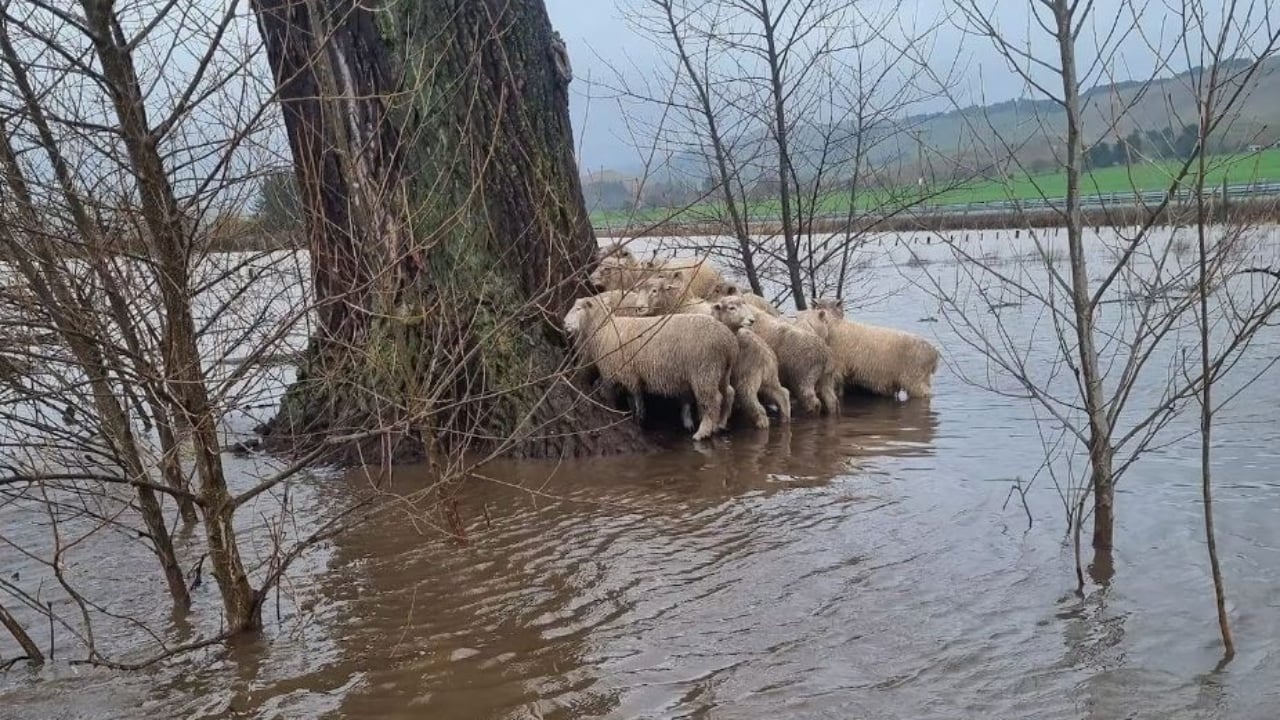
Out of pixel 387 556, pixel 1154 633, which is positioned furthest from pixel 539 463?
pixel 1154 633

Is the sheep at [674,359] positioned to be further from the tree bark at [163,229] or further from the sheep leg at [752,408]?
the tree bark at [163,229]

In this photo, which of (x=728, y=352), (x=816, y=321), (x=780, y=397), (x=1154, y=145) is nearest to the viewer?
(x=1154, y=145)

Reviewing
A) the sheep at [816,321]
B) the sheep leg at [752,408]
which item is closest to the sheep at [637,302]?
the sheep leg at [752,408]

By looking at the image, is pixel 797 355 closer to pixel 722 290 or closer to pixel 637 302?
pixel 722 290

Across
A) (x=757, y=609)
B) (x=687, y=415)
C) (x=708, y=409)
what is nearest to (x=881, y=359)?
(x=687, y=415)

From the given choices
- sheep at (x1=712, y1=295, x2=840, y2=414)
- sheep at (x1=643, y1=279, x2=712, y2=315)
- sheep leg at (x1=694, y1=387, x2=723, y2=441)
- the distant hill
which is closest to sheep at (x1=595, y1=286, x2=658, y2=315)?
sheep at (x1=643, y1=279, x2=712, y2=315)

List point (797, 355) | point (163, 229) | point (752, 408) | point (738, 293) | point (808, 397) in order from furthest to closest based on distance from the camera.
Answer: point (738, 293) → point (808, 397) → point (797, 355) → point (752, 408) → point (163, 229)

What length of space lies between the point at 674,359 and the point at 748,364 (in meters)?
0.97

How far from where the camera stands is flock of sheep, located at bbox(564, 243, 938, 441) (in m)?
10.5

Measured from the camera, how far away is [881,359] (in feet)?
43.4

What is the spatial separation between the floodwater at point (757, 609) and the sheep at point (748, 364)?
1.84 meters

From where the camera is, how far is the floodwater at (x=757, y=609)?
5.12 metres

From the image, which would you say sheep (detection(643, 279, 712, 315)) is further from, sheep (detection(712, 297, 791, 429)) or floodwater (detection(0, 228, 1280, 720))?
floodwater (detection(0, 228, 1280, 720))

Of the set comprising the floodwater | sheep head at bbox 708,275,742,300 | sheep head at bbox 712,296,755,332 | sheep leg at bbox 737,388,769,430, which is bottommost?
the floodwater
